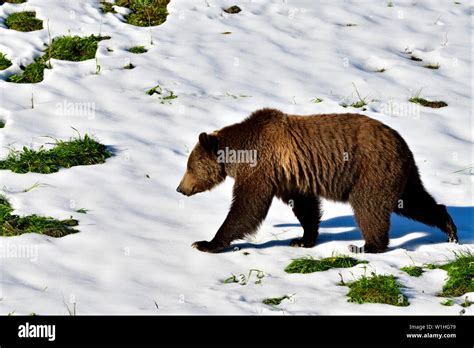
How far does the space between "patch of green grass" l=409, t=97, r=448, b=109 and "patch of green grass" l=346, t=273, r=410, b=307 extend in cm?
614

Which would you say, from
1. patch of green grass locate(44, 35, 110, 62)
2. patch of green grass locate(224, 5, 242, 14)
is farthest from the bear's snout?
patch of green grass locate(224, 5, 242, 14)

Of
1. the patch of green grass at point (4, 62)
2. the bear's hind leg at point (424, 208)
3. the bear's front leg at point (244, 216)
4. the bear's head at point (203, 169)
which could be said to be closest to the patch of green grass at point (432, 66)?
the bear's hind leg at point (424, 208)

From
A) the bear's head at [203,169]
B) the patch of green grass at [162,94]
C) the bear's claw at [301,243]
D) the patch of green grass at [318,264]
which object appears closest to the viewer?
the patch of green grass at [318,264]

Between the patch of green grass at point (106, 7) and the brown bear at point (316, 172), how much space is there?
7671mm

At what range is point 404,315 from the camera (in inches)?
257

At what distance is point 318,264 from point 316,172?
1.22 meters

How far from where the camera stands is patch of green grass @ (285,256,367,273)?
7797 mm

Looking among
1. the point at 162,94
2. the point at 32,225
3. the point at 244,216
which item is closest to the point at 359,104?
the point at 162,94

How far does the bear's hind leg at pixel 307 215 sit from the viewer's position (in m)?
8.84

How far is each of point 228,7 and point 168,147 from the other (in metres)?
5.79

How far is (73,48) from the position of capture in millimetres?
14305

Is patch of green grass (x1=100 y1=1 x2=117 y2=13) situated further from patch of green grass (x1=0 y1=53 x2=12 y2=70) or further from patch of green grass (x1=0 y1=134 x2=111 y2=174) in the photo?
patch of green grass (x1=0 y1=134 x2=111 y2=174)

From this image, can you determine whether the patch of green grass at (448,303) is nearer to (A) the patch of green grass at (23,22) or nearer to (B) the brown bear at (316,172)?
(B) the brown bear at (316,172)

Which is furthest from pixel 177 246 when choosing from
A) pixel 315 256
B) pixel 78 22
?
pixel 78 22
